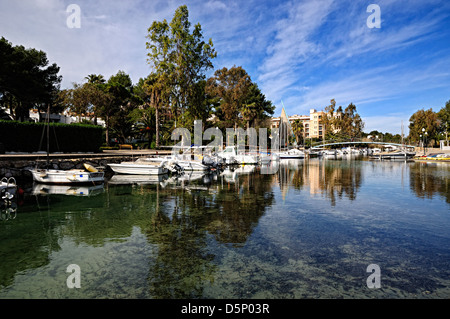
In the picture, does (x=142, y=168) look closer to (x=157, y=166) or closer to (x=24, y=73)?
(x=157, y=166)

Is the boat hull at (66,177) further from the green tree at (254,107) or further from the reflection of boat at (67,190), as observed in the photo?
the green tree at (254,107)

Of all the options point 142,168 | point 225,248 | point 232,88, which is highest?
point 232,88

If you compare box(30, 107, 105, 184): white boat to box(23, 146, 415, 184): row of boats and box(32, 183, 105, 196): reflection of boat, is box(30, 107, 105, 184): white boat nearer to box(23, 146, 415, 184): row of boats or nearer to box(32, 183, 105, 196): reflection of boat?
box(23, 146, 415, 184): row of boats

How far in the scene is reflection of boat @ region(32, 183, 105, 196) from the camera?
17.6 m

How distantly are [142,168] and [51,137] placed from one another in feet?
44.4

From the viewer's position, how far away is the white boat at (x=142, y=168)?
27156 millimetres

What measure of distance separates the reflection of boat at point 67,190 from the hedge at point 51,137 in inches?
353

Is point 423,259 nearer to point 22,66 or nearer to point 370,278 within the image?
point 370,278

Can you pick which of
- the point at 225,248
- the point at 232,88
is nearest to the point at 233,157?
the point at 232,88

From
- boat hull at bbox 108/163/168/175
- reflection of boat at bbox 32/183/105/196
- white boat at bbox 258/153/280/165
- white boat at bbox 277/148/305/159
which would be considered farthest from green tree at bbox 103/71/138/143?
white boat at bbox 277/148/305/159

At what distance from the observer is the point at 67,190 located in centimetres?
1866

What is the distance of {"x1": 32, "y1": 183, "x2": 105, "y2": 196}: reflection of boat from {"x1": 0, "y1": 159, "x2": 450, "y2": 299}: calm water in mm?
2557

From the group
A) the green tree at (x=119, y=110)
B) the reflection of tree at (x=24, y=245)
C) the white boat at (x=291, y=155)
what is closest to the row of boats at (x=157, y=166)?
the reflection of tree at (x=24, y=245)

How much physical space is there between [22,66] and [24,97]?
4241 millimetres
